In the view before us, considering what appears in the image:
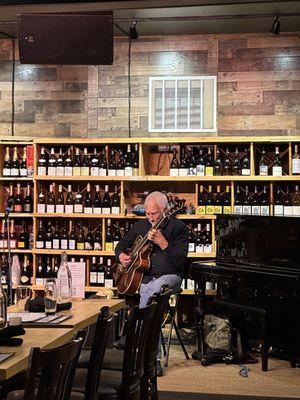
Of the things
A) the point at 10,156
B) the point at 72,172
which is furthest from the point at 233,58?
the point at 10,156

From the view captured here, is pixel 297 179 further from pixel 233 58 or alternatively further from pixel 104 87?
pixel 104 87

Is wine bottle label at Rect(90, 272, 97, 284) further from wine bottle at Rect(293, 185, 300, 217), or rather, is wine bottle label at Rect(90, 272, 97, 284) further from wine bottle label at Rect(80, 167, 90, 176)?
wine bottle at Rect(293, 185, 300, 217)

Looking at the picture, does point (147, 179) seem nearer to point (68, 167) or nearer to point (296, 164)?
point (68, 167)

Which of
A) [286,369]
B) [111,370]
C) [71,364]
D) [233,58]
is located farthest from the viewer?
[233,58]

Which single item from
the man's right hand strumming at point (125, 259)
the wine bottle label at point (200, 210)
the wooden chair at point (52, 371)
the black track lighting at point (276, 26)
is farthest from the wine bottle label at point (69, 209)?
the wooden chair at point (52, 371)

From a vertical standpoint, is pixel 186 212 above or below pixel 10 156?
below

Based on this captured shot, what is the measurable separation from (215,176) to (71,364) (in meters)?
5.62

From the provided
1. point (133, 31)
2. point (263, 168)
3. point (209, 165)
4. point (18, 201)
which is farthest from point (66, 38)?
point (18, 201)

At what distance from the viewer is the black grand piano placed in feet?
21.4

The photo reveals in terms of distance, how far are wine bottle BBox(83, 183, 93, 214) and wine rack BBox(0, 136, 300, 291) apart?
0.01 meters

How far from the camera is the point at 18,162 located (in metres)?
8.90

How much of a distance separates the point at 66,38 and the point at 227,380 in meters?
3.28

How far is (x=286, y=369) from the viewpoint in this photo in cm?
663

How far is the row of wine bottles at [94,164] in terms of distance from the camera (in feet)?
27.9
